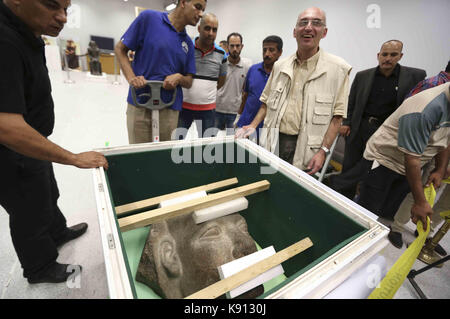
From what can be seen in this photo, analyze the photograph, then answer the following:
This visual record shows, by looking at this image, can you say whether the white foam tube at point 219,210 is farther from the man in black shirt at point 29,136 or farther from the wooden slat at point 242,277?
the man in black shirt at point 29,136

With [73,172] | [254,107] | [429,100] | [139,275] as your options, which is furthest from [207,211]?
[73,172]

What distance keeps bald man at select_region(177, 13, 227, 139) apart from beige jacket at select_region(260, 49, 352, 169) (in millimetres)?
868


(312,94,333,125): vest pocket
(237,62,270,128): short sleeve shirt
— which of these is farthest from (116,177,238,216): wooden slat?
(237,62,270,128): short sleeve shirt

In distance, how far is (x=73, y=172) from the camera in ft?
8.16

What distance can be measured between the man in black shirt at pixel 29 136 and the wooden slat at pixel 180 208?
1.02 feet

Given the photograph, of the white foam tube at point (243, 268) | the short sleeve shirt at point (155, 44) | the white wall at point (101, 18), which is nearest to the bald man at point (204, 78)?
the short sleeve shirt at point (155, 44)

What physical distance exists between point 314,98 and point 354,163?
1.56m

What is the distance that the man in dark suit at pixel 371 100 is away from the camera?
224cm

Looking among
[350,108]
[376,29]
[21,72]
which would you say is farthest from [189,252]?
[376,29]

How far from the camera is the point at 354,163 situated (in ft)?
8.52

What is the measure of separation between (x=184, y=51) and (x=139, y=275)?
169 cm

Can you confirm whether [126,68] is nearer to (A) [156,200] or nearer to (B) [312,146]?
(A) [156,200]

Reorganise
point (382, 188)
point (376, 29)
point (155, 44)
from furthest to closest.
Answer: point (376, 29), point (382, 188), point (155, 44)

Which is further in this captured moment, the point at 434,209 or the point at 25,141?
the point at 434,209
